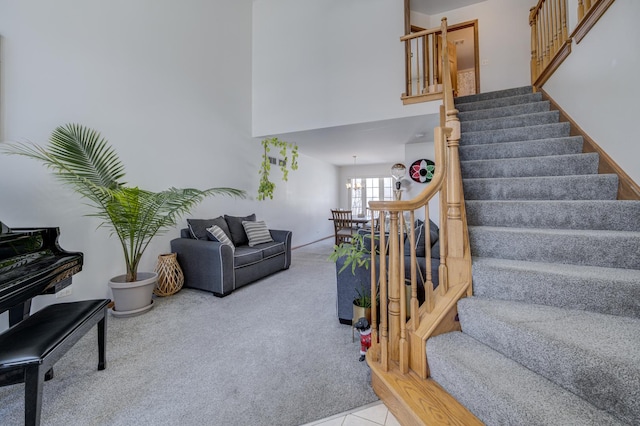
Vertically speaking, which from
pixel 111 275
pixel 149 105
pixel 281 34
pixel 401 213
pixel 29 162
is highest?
pixel 281 34

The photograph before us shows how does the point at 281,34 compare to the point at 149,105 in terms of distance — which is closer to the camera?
the point at 149,105

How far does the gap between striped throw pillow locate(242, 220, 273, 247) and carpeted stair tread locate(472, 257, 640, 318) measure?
116 inches

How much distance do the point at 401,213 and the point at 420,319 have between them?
1.96 feet

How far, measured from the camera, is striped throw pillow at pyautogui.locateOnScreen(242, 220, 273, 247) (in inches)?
150

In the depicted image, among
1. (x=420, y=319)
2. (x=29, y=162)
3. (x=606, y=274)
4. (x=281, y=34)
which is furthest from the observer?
(x=281, y=34)

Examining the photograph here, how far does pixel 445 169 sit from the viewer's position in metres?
1.46

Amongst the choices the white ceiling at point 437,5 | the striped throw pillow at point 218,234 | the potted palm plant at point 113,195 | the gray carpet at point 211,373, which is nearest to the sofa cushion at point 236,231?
the striped throw pillow at point 218,234

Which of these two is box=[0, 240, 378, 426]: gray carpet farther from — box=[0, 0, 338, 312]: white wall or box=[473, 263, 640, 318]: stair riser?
box=[0, 0, 338, 312]: white wall

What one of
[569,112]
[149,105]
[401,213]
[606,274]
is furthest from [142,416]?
[569,112]

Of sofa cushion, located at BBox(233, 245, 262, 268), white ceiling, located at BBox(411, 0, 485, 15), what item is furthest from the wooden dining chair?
white ceiling, located at BBox(411, 0, 485, 15)

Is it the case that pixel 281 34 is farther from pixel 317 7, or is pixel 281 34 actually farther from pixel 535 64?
pixel 535 64

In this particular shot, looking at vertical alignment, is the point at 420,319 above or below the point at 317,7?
below

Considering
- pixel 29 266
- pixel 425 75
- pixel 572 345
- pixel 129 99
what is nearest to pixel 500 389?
→ pixel 572 345

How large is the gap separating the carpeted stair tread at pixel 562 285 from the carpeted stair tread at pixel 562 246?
59 millimetres
